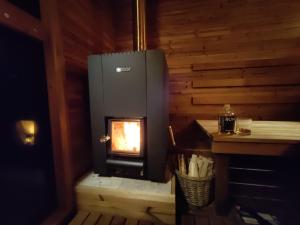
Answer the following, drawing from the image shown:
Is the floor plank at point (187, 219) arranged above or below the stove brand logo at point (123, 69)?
below

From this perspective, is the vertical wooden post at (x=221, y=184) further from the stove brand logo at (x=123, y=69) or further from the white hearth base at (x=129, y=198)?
the stove brand logo at (x=123, y=69)

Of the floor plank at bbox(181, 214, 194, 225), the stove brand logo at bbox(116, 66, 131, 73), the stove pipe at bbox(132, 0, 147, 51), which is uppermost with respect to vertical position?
the stove pipe at bbox(132, 0, 147, 51)

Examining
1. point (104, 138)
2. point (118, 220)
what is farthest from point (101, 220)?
point (104, 138)

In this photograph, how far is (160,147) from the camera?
1.59 metres

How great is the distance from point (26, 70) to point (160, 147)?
1226 millimetres

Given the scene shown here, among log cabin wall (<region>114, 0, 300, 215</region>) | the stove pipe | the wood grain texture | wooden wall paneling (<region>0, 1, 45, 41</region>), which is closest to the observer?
wooden wall paneling (<region>0, 1, 45, 41</region>)

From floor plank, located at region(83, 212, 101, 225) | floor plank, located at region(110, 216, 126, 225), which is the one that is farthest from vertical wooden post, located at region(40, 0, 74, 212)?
floor plank, located at region(110, 216, 126, 225)

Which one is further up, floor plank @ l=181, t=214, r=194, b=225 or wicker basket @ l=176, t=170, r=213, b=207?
wicker basket @ l=176, t=170, r=213, b=207

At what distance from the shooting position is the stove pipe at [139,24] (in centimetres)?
222

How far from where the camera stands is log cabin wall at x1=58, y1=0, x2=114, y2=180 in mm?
1638

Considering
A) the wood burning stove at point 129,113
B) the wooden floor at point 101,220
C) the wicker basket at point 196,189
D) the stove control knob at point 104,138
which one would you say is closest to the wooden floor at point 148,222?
the wooden floor at point 101,220

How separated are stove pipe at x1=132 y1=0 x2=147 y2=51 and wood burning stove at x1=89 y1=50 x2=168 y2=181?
76 cm

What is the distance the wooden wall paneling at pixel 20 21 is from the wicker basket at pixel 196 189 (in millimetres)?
1679

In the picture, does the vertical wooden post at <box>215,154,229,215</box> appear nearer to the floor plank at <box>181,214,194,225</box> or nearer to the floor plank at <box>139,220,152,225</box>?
the floor plank at <box>181,214,194,225</box>
